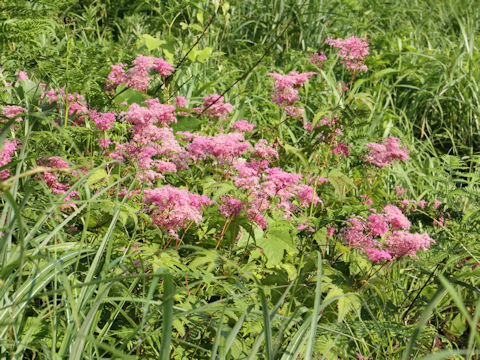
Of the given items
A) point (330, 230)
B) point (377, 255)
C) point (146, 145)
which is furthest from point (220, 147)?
point (377, 255)

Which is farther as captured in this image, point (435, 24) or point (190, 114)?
point (435, 24)

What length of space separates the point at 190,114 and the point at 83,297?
1816 millimetres

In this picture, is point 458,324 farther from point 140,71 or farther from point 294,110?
point 140,71

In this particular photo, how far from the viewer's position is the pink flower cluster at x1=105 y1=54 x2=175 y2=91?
281cm

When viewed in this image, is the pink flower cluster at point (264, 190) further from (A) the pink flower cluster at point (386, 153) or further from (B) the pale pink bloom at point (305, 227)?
Result: (A) the pink flower cluster at point (386, 153)

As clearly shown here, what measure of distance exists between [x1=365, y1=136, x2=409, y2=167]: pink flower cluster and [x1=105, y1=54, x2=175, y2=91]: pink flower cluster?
1220mm

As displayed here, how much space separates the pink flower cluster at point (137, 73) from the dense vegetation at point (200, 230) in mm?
12

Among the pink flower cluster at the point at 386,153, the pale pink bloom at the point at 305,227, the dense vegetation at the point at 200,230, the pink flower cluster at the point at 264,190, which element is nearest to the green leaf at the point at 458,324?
the dense vegetation at the point at 200,230

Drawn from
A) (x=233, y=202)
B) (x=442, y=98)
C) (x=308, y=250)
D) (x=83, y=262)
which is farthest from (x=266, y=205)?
(x=442, y=98)

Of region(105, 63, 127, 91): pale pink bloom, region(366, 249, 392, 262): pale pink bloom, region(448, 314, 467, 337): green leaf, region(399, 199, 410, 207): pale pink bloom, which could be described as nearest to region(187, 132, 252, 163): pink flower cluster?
region(366, 249, 392, 262): pale pink bloom

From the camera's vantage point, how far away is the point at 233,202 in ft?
6.59

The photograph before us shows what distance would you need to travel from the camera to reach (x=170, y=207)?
6.40 feet

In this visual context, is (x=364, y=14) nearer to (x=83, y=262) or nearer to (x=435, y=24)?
(x=435, y=24)

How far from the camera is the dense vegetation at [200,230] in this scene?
151cm
